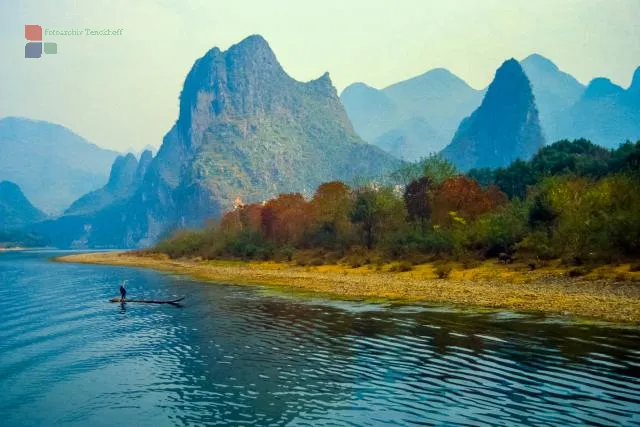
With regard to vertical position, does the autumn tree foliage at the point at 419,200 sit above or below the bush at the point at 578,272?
above

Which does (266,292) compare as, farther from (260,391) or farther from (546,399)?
(546,399)

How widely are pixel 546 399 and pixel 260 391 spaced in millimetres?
9714

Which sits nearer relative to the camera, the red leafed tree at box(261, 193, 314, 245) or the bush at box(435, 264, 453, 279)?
the bush at box(435, 264, 453, 279)

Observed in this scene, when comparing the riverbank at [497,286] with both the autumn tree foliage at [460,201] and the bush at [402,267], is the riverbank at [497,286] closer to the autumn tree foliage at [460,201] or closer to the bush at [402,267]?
the bush at [402,267]

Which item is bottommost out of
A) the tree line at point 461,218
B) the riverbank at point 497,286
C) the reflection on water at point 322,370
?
the reflection on water at point 322,370

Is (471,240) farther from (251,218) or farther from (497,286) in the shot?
(251,218)

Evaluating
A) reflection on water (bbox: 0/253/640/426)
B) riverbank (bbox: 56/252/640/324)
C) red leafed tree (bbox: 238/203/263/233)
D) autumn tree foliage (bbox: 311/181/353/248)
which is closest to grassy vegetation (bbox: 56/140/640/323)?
riverbank (bbox: 56/252/640/324)

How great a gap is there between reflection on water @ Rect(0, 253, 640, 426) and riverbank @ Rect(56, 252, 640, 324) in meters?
4.18

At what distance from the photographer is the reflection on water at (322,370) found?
1648cm

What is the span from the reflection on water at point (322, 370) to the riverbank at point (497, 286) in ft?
13.7

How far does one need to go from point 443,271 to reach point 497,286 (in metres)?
10.4

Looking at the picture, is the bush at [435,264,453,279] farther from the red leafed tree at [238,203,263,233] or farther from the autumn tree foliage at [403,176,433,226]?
the red leafed tree at [238,203,263,233]

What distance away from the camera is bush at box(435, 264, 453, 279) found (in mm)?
55166

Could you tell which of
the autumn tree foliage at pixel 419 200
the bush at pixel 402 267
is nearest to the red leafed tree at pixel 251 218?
the autumn tree foliage at pixel 419 200
